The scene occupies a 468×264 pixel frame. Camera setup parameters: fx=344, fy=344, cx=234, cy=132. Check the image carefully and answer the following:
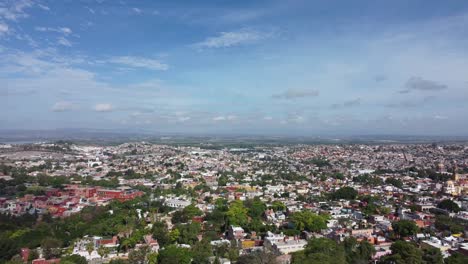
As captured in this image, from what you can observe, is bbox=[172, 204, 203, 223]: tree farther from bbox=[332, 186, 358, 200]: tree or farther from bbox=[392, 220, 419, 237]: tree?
bbox=[332, 186, 358, 200]: tree

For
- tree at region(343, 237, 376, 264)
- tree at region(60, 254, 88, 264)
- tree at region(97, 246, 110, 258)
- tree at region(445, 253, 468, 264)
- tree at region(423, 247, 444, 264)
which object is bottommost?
tree at region(97, 246, 110, 258)

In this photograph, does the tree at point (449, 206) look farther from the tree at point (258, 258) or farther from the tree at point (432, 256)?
the tree at point (258, 258)

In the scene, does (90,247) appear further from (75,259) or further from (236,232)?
(236,232)

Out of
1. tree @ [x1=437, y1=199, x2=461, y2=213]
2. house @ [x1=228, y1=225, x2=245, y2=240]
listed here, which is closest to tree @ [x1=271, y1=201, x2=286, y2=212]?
house @ [x1=228, y1=225, x2=245, y2=240]

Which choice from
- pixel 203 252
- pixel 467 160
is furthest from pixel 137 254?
pixel 467 160

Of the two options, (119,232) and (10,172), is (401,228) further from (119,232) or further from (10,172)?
(10,172)

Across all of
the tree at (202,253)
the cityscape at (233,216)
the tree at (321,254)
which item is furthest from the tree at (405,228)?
the tree at (202,253)

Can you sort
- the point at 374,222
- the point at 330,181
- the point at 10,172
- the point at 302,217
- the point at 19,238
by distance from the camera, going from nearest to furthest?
the point at 19,238 < the point at 302,217 < the point at 374,222 < the point at 330,181 < the point at 10,172
